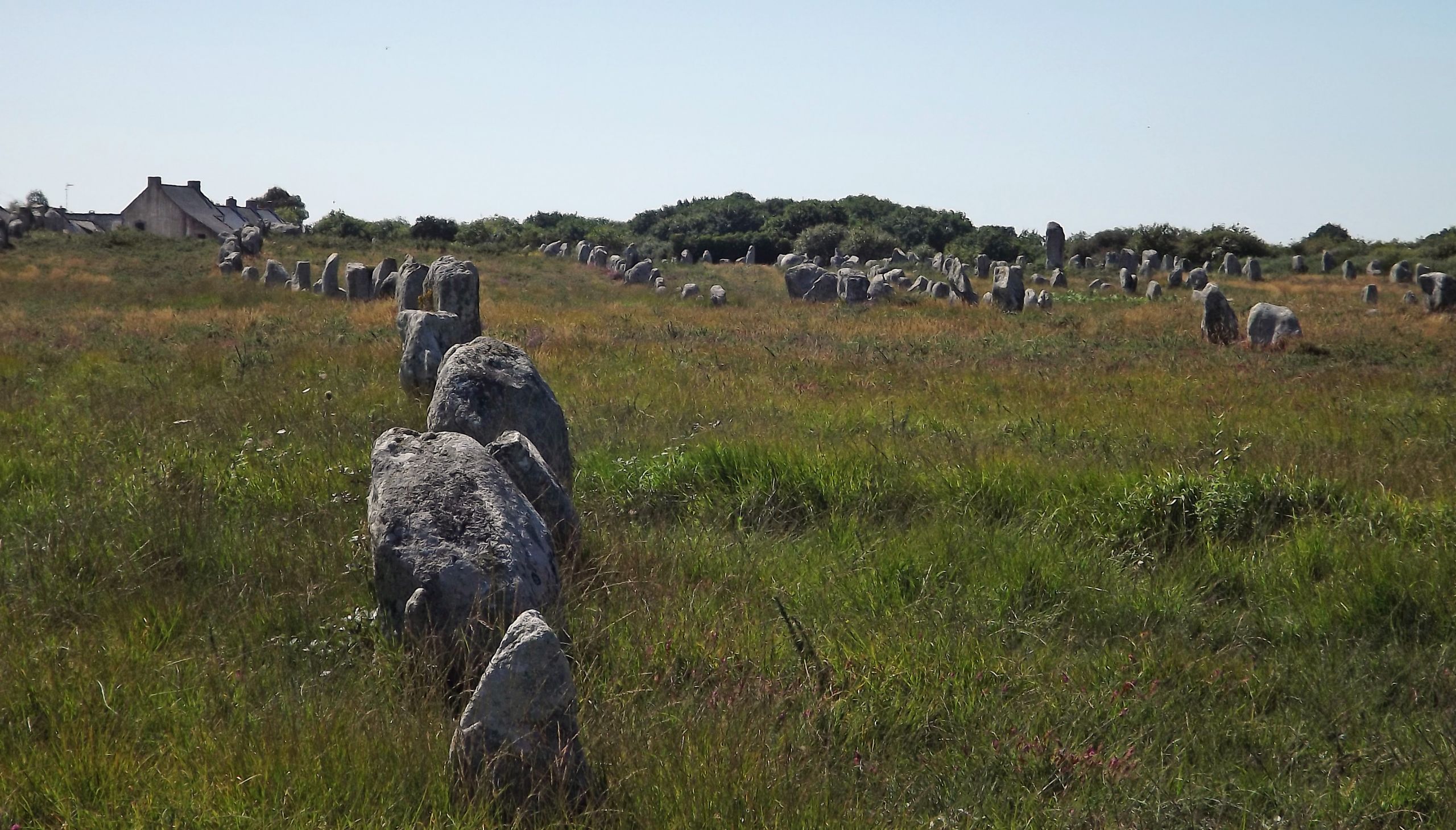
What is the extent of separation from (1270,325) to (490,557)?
17847 millimetres

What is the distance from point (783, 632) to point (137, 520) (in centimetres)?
377

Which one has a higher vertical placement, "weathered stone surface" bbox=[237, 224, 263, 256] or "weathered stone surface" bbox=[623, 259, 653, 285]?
"weathered stone surface" bbox=[237, 224, 263, 256]

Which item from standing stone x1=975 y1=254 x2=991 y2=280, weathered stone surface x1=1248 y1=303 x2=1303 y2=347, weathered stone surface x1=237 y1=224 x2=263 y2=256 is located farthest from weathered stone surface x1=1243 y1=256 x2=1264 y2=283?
weathered stone surface x1=237 y1=224 x2=263 y2=256

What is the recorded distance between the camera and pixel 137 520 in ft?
20.0

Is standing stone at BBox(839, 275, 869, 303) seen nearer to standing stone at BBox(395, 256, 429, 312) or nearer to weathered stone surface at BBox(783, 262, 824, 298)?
weathered stone surface at BBox(783, 262, 824, 298)

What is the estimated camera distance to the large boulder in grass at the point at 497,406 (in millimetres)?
7434

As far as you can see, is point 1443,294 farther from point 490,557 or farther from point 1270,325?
point 490,557

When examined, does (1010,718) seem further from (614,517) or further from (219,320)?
(219,320)

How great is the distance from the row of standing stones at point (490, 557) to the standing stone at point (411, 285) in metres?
14.3

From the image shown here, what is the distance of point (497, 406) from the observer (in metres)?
7.47

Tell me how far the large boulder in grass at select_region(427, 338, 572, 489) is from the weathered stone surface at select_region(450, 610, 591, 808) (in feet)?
13.0

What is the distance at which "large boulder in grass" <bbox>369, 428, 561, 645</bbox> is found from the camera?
4.46m

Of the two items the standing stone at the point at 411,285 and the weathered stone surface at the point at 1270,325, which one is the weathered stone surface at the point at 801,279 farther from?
the weathered stone surface at the point at 1270,325

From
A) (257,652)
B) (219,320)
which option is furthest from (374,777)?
(219,320)
